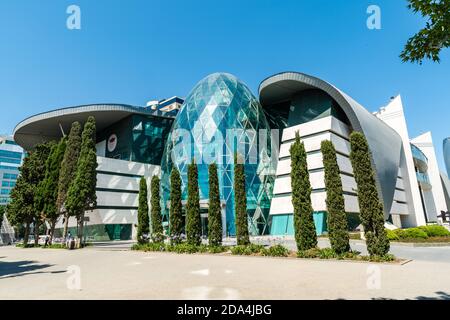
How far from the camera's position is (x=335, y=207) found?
16031 mm

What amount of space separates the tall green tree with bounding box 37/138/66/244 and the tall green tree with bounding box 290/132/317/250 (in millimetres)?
25956

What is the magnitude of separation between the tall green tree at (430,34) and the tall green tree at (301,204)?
42.0ft

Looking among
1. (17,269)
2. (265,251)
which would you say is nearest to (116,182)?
(17,269)

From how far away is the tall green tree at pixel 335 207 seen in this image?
15.4 m

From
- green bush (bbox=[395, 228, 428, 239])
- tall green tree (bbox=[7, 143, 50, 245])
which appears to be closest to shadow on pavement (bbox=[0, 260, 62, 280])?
tall green tree (bbox=[7, 143, 50, 245])

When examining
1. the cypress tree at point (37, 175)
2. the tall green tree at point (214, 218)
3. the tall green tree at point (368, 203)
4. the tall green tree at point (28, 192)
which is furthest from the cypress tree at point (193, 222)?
the tall green tree at point (28, 192)

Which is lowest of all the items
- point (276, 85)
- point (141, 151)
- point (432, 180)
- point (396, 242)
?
point (396, 242)

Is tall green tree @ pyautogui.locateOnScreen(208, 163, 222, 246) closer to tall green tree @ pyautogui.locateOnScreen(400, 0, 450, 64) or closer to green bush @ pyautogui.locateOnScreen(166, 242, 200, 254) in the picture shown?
green bush @ pyautogui.locateOnScreen(166, 242, 200, 254)

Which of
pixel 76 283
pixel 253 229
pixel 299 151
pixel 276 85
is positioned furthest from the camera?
pixel 276 85

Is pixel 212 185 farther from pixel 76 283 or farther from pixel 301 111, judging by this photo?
pixel 301 111

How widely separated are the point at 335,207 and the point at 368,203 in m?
1.83

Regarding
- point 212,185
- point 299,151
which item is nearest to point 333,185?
point 299,151

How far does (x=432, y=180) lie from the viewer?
7150 cm
